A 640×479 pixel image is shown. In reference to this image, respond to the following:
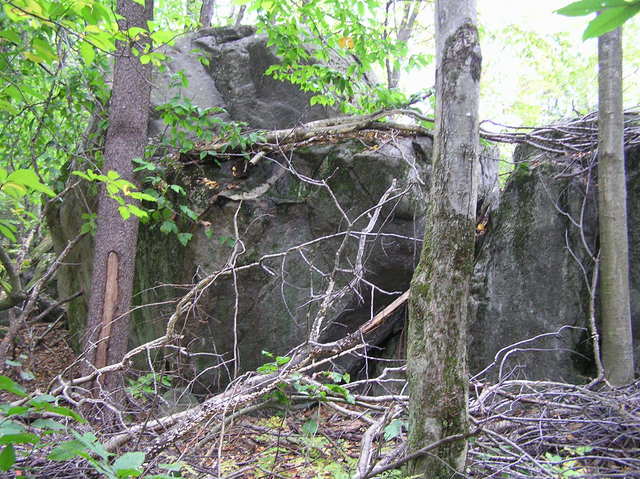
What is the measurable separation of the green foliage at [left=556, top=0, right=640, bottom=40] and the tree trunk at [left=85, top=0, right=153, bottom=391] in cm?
441

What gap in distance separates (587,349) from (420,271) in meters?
2.80

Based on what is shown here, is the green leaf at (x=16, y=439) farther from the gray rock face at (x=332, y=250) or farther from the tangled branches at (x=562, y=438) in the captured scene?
the gray rock face at (x=332, y=250)

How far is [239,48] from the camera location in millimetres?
6824

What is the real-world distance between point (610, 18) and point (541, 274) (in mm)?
4285

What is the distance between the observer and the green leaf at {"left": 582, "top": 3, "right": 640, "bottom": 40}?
0.71 metres

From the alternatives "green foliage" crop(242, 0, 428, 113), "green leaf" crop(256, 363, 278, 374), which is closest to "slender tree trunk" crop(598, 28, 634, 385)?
"green foliage" crop(242, 0, 428, 113)

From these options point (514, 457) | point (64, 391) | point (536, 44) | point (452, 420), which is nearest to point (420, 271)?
point (452, 420)

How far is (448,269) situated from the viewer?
7.18 ft

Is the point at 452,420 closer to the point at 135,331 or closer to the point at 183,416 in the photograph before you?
the point at 183,416

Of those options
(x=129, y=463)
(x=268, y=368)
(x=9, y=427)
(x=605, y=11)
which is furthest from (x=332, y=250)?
(x=605, y=11)

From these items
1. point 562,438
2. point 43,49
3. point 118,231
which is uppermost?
point 43,49

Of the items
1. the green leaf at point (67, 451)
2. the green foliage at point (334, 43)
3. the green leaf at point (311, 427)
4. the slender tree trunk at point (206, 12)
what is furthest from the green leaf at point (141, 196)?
the slender tree trunk at point (206, 12)

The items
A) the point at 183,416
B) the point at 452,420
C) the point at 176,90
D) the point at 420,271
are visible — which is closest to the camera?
the point at 452,420

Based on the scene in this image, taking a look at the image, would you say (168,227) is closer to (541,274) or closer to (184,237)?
(184,237)
